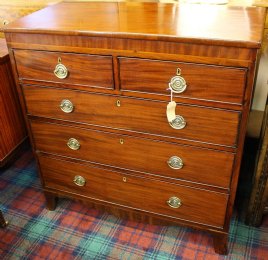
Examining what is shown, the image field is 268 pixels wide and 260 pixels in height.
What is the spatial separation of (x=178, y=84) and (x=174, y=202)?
0.54 m

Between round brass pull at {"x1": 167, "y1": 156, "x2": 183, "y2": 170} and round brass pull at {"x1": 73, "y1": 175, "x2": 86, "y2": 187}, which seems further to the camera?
round brass pull at {"x1": 73, "y1": 175, "x2": 86, "y2": 187}

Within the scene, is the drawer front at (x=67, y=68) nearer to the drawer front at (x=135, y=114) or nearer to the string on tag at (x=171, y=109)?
the drawer front at (x=135, y=114)

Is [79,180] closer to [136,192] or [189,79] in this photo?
[136,192]

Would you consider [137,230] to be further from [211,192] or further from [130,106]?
[130,106]

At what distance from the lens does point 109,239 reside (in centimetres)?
155

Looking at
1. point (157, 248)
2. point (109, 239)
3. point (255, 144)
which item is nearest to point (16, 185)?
point (109, 239)

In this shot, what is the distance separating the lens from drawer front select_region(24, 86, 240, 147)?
1.11 m

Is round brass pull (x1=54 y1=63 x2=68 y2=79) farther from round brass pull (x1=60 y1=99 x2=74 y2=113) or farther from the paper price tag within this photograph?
the paper price tag

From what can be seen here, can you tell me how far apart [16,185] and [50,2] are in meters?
1.00

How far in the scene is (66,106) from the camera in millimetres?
1284

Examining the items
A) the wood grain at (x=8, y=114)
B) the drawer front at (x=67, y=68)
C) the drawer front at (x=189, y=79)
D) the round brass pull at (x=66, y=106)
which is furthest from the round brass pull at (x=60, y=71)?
the wood grain at (x=8, y=114)

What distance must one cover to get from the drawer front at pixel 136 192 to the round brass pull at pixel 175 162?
0.10 meters

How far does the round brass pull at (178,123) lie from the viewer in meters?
1.14

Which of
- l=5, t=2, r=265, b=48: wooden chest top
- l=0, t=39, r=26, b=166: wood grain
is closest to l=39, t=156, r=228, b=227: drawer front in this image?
l=0, t=39, r=26, b=166: wood grain
